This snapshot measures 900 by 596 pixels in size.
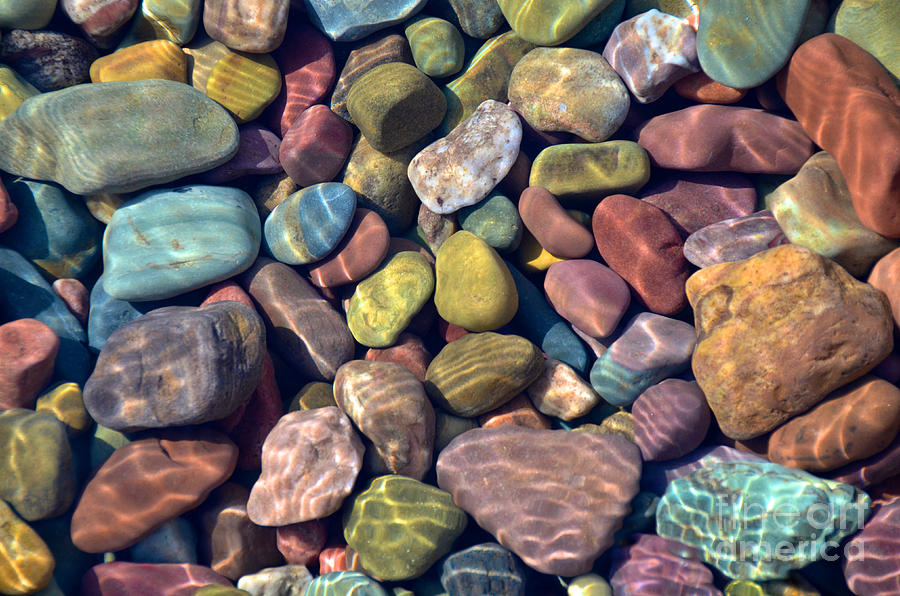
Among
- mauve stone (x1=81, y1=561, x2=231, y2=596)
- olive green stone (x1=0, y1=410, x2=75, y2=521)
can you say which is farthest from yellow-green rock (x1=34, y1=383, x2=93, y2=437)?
mauve stone (x1=81, y1=561, x2=231, y2=596)

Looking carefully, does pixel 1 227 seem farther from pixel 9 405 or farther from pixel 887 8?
pixel 887 8

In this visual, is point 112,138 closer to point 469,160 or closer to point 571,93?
point 469,160

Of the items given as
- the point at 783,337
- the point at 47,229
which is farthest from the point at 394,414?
the point at 47,229

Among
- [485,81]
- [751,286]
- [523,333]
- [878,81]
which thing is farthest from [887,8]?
[523,333]

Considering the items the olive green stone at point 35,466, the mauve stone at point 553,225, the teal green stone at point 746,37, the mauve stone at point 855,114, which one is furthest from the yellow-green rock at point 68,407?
the mauve stone at point 855,114

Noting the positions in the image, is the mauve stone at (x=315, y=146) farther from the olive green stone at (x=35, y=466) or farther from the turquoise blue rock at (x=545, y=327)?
the olive green stone at (x=35, y=466)
